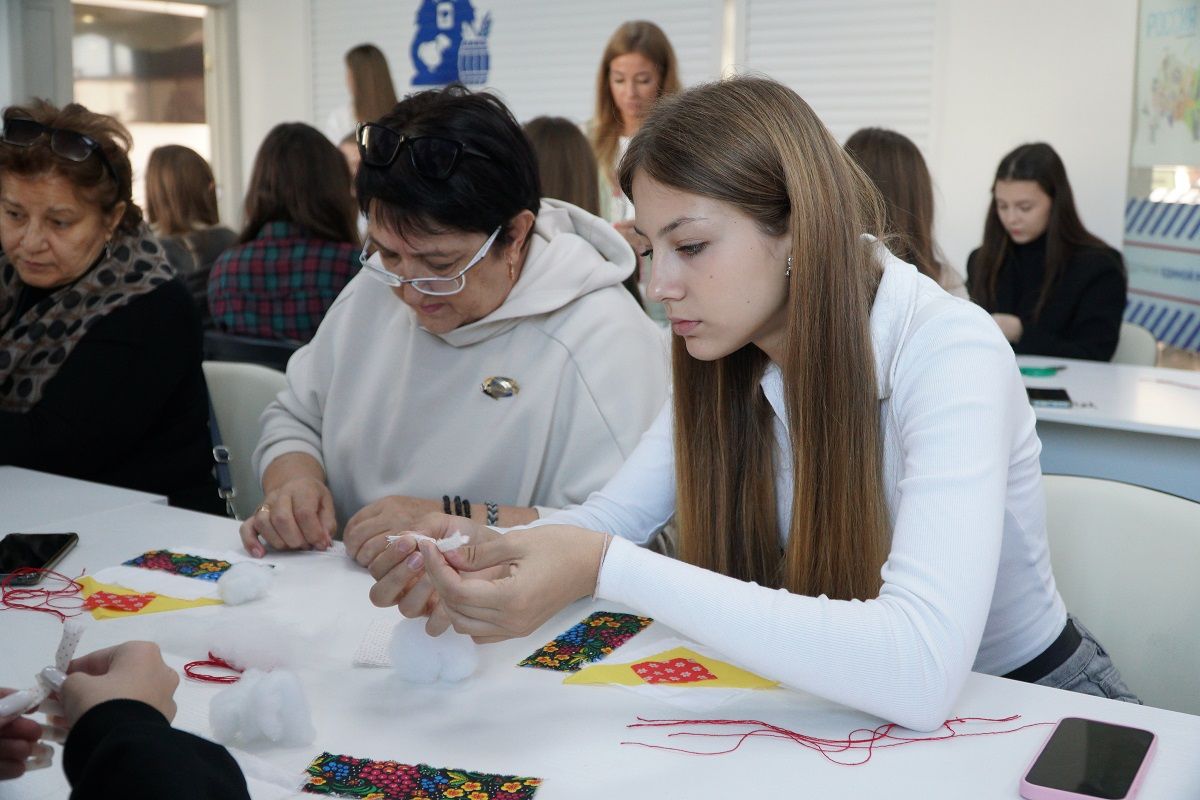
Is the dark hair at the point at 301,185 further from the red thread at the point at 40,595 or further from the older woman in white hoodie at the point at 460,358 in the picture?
the red thread at the point at 40,595

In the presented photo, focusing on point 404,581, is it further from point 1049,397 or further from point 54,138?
point 1049,397

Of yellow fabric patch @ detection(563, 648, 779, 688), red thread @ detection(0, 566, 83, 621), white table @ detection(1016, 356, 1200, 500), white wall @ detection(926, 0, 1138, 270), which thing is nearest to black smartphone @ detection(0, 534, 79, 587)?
red thread @ detection(0, 566, 83, 621)

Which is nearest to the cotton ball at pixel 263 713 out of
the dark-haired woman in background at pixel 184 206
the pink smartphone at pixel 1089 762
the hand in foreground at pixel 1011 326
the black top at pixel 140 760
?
the black top at pixel 140 760

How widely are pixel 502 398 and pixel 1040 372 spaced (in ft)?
6.97

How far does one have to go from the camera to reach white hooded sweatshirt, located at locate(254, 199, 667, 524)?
205 cm

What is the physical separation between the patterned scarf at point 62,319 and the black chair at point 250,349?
1.02m

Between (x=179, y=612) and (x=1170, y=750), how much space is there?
121cm

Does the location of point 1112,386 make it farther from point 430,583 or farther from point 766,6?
point 766,6

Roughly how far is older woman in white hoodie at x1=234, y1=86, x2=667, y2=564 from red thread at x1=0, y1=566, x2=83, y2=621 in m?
0.27

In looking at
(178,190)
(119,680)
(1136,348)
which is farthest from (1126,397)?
(178,190)

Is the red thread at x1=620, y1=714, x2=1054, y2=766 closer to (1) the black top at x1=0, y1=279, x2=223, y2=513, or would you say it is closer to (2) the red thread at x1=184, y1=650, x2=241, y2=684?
(2) the red thread at x1=184, y1=650, x2=241, y2=684

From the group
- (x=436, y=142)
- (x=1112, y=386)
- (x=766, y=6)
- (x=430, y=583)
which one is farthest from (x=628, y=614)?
(x=766, y=6)

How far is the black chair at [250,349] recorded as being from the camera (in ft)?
11.6

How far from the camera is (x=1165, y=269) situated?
15.7ft
